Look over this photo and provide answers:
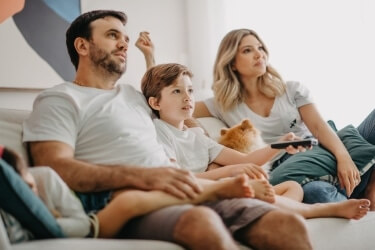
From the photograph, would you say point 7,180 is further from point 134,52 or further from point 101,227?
point 134,52

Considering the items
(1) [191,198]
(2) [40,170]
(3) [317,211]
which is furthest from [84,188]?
(3) [317,211]

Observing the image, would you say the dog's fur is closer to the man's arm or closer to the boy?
the boy

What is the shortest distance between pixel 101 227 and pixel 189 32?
2.28 m

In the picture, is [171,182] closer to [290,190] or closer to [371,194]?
[290,190]

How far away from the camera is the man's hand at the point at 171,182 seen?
51.1 inches

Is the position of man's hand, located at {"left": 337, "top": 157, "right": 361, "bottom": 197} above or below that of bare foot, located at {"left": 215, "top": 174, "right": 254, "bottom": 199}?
below

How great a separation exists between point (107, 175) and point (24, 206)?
295mm

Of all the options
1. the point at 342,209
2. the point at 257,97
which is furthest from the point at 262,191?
the point at 257,97

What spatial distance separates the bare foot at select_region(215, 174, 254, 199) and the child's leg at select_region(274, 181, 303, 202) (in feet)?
1.76

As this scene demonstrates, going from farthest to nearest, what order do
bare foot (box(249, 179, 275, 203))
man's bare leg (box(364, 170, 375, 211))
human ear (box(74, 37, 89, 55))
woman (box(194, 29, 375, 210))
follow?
woman (box(194, 29, 375, 210)) < man's bare leg (box(364, 170, 375, 211)) < human ear (box(74, 37, 89, 55)) < bare foot (box(249, 179, 275, 203))

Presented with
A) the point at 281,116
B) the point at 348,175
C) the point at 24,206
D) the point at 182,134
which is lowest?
the point at 348,175

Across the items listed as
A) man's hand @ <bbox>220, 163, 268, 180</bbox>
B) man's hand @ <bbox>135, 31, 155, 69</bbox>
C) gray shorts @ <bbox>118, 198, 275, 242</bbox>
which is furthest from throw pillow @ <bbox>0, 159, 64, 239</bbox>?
man's hand @ <bbox>135, 31, 155, 69</bbox>

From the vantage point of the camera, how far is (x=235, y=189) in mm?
1319

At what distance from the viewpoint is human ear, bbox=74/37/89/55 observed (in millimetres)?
1785
